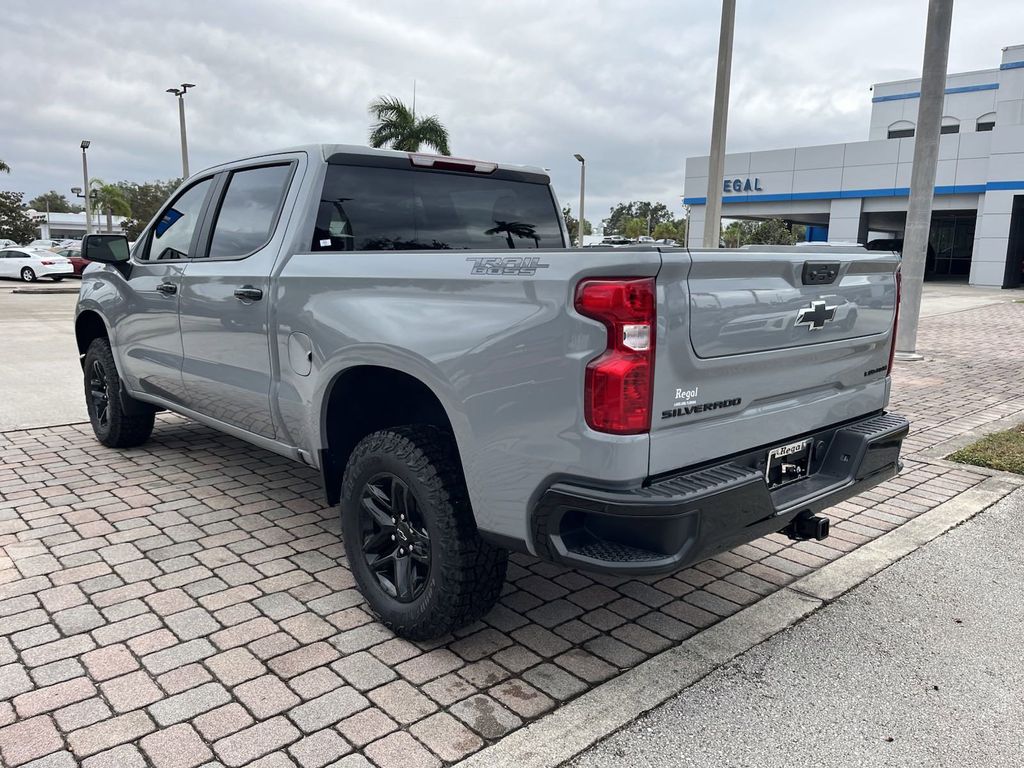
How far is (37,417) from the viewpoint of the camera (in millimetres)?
6781

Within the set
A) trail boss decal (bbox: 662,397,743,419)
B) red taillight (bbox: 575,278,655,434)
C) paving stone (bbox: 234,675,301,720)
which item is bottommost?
paving stone (bbox: 234,675,301,720)

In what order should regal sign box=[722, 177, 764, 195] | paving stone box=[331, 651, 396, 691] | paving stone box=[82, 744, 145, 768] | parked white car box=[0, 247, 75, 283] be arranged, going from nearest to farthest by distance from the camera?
paving stone box=[82, 744, 145, 768] → paving stone box=[331, 651, 396, 691] → parked white car box=[0, 247, 75, 283] → regal sign box=[722, 177, 764, 195]

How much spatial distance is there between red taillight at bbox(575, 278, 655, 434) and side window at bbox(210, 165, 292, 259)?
2.13 m

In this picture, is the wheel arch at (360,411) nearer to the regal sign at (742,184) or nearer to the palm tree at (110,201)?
the regal sign at (742,184)

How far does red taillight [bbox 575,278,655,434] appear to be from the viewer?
2344 millimetres

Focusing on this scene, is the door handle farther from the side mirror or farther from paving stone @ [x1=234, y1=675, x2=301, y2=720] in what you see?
paving stone @ [x1=234, y1=675, x2=301, y2=720]

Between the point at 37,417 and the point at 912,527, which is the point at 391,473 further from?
the point at 37,417

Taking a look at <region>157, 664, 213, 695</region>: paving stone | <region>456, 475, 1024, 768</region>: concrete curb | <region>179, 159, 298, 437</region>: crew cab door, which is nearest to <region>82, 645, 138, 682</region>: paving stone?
<region>157, 664, 213, 695</region>: paving stone

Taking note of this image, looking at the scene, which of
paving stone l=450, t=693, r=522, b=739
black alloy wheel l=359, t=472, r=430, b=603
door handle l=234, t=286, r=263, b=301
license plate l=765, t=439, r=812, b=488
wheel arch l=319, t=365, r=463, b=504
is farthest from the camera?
door handle l=234, t=286, r=263, b=301

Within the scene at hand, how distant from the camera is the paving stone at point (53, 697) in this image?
261 centimetres

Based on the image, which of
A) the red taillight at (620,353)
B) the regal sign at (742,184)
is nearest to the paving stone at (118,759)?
the red taillight at (620,353)

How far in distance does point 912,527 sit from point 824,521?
1.81 meters

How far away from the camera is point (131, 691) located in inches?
107

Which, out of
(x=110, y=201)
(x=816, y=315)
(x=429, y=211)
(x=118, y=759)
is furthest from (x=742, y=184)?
(x=110, y=201)
